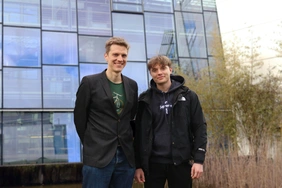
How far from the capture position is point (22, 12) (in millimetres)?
9852

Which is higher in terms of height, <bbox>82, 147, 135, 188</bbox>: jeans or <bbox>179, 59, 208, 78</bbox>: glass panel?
<bbox>179, 59, 208, 78</bbox>: glass panel

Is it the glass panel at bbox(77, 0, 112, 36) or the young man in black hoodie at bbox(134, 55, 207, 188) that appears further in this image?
the glass panel at bbox(77, 0, 112, 36)

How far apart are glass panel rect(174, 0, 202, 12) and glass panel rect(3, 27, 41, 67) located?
4942mm

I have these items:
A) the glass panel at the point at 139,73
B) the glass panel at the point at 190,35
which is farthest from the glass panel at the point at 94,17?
the glass panel at the point at 190,35

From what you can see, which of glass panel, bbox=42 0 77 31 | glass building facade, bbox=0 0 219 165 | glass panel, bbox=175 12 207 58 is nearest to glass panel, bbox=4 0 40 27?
glass building facade, bbox=0 0 219 165

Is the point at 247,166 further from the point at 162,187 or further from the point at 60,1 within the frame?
the point at 60,1

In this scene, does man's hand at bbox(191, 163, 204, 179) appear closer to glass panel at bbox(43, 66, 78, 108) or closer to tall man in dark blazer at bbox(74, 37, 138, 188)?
tall man in dark blazer at bbox(74, 37, 138, 188)

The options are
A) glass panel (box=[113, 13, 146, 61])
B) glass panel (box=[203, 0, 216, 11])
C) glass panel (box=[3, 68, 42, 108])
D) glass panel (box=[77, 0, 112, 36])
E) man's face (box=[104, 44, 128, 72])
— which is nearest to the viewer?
man's face (box=[104, 44, 128, 72])

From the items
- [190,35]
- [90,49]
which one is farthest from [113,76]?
[190,35]

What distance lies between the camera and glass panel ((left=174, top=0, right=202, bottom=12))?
1165cm

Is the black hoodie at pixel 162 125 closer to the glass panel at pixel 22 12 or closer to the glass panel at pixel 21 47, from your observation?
the glass panel at pixel 21 47

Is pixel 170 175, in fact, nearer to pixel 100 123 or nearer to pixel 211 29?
pixel 100 123

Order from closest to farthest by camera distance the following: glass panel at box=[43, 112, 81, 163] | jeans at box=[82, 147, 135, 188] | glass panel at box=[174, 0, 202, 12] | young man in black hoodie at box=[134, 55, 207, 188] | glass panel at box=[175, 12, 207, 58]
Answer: jeans at box=[82, 147, 135, 188], young man in black hoodie at box=[134, 55, 207, 188], glass panel at box=[43, 112, 81, 163], glass panel at box=[175, 12, 207, 58], glass panel at box=[174, 0, 202, 12]

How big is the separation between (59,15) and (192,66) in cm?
454
